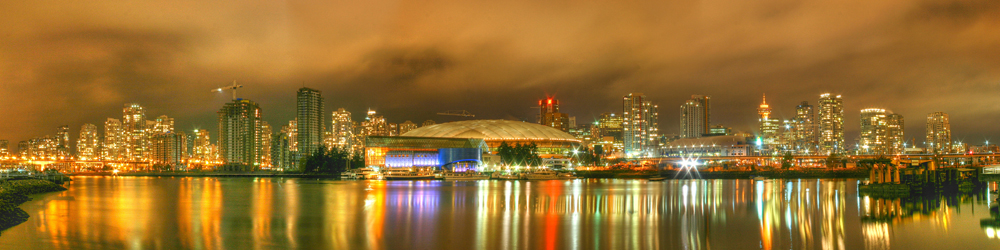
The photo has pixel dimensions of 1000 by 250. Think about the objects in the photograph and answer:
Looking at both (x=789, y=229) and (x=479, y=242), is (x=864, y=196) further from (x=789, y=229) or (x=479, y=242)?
(x=479, y=242)

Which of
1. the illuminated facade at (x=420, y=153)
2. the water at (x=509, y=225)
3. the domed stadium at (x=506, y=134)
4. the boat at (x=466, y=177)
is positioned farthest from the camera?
the domed stadium at (x=506, y=134)

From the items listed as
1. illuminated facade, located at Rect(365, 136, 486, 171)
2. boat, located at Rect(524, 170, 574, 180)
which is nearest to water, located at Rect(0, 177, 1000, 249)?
boat, located at Rect(524, 170, 574, 180)

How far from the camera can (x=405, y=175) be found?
316ft

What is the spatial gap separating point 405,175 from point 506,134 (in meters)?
42.7

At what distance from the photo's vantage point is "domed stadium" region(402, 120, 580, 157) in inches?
5236

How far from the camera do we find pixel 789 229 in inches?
1091

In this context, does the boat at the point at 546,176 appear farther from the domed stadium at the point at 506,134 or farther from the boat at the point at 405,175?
the domed stadium at the point at 506,134

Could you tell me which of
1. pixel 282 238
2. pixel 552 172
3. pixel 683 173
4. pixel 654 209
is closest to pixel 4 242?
pixel 282 238

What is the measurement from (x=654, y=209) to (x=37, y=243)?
2854cm

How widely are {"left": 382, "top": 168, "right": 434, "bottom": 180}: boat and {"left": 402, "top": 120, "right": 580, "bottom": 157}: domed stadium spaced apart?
102ft

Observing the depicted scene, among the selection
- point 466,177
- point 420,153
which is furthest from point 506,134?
point 466,177

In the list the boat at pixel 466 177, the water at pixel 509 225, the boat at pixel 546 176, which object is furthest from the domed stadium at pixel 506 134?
the water at pixel 509 225

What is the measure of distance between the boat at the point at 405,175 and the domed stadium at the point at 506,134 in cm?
3122

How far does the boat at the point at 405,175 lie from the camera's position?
95.3 metres
